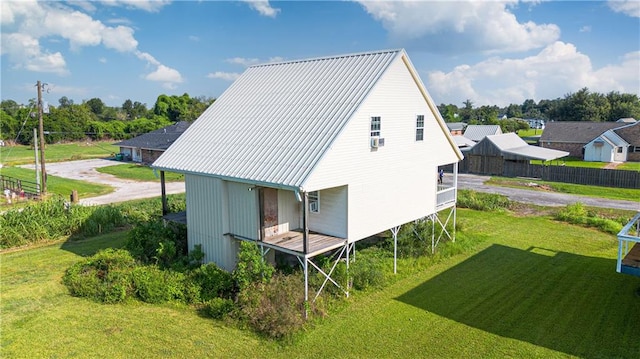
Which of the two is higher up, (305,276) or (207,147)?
(207,147)

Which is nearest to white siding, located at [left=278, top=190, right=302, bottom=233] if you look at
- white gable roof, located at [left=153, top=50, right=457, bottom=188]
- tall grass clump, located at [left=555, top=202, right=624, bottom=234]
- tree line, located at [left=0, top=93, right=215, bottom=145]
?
white gable roof, located at [left=153, top=50, right=457, bottom=188]

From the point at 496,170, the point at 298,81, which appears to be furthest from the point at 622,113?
the point at 298,81

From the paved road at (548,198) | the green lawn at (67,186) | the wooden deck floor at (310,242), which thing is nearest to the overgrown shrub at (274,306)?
the wooden deck floor at (310,242)

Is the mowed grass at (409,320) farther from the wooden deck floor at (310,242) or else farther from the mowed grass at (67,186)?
the mowed grass at (67,186)

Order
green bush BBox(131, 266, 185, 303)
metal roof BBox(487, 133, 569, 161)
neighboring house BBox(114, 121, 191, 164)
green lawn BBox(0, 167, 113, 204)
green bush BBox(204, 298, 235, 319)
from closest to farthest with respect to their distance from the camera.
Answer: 1. green bush BBox(204, 298, 235, 319)
2. green bush BBox(131, 266, 185, 303)
3. green lawn BBox(0, 167, 113, 204)
4. metal roof BBox(487, 133, 569, 161)
5. neighboring house BBox(114, 121, 191, 164)

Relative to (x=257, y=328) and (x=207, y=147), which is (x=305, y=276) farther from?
(x=207, y=147)

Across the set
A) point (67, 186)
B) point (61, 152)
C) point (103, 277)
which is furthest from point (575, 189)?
point (61, 152)

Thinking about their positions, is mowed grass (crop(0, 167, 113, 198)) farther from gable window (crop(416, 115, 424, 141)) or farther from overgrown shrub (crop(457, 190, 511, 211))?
overgrown shrub (crop(457, 190, 511, 211))
